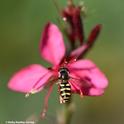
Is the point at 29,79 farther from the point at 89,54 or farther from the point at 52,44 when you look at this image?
the point at 89,54

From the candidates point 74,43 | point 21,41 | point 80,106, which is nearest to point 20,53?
point 21,41

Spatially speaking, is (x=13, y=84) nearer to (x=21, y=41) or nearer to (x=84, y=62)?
(x=84, y=62)

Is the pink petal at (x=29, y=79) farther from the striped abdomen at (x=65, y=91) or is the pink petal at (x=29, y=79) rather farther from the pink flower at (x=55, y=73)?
the striped abdomen at (x=65, y=91)

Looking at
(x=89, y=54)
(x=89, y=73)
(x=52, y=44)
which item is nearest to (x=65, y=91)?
(x=89, y=73)

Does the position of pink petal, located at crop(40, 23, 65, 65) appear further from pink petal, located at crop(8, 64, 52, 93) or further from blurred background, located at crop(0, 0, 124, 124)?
blurred background, located at crop(0, 0, 124, 124)

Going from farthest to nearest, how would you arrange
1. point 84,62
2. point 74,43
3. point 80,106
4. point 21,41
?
point 21,41 → point 80,106 → point 74,43 → point 84,62

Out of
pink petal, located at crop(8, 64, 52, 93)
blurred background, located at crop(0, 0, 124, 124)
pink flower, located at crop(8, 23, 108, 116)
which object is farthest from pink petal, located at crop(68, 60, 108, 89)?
blurred background, located at crop(0, 0, 124, 124)
